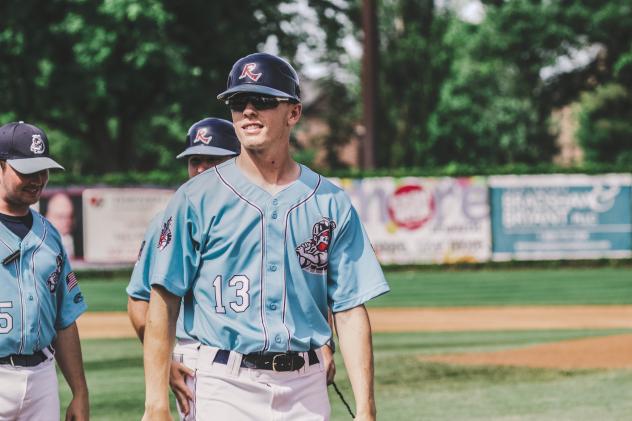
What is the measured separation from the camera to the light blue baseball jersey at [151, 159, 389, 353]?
10.9 feet

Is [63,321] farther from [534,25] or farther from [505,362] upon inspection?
[534,25]

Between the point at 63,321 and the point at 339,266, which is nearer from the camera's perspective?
the point at 339,266

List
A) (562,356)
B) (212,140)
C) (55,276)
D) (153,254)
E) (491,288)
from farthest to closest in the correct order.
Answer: (491,288) → (562,356) → (212,140) → (55,276) → (153,254)

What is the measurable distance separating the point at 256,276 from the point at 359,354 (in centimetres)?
41

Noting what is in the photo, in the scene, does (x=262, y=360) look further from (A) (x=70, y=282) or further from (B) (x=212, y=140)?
(B) (x=212, y=140)

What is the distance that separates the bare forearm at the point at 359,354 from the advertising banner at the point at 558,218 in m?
21.2

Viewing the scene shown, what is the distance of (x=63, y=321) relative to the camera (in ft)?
14.1

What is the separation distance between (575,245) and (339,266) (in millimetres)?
21761

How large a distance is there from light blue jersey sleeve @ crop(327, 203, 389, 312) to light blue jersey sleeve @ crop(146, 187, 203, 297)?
45 cm

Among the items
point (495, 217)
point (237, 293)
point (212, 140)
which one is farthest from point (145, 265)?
point (495, 217)

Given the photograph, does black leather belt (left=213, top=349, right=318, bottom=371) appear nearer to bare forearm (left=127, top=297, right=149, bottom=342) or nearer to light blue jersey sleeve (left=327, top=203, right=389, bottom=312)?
light blue jersey sleeve (left=327, top=203, right=389, bottom=312)

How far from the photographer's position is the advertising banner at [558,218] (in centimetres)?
2431

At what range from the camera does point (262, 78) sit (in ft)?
11.1

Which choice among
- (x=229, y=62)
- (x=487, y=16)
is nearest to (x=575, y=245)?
(x=229, y=62)
